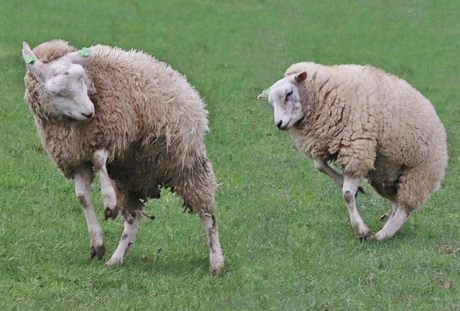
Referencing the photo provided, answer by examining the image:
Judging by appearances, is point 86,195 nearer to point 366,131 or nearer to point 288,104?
point 288,104

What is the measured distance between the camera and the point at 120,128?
22.6ft

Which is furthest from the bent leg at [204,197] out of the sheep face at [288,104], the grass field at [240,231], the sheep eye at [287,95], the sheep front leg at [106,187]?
the sheep eye at [287,95]

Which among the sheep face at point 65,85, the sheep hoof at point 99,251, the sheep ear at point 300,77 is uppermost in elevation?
the sheep face at point 65,85

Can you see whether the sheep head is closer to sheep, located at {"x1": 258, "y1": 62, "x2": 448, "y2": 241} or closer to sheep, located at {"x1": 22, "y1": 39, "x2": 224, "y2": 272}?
sheep, located at {"x1": 258, "y1": 62, "x2": 448, "y2": 241}

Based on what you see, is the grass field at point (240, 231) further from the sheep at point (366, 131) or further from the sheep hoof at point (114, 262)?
the sheep at point (366, 131)

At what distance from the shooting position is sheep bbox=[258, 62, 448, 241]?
8641mm

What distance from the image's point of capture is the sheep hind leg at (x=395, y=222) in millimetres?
8688

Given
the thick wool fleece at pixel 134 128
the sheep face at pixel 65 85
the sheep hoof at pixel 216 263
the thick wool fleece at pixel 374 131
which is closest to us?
the sheep face at pixel 65 85

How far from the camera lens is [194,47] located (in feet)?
67.2

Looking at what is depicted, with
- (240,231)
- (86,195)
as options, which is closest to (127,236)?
(86,195)

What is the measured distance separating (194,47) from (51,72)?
13905 mm

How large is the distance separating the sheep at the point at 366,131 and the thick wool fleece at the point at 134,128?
1556 millimetres

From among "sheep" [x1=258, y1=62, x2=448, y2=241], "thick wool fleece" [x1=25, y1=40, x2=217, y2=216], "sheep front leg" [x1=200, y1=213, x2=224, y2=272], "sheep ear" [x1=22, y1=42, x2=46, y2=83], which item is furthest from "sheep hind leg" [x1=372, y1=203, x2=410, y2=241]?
"sheep ear" [x1=22, y1=42, x2=46, y2=83]

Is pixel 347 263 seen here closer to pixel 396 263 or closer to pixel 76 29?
pixel 396 263
